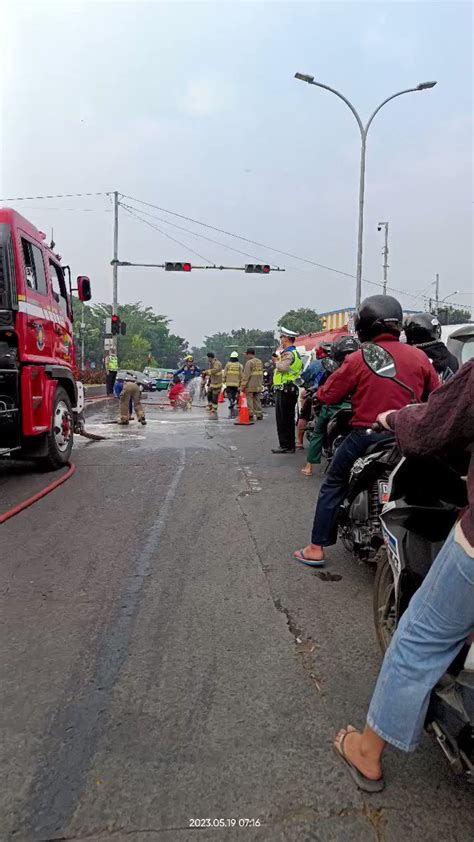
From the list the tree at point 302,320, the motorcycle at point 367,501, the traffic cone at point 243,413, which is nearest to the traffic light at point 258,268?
the traffic cone at point 243,413

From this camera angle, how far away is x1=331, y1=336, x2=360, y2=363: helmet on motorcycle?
22.2 feet

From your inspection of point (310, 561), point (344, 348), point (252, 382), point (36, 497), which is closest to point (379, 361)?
point (310, 561)

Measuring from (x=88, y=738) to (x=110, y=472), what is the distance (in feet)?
18.4

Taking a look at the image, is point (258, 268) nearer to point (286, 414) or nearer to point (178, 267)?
point (178, 267)

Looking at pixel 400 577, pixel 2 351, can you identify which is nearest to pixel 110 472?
pixel 2 351

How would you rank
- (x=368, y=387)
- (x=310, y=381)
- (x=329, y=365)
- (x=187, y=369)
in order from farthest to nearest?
1. (x=187, y=369)
2. (x=310, y=381)
3. (x=329, y=365)
4. (x=368, y=387)

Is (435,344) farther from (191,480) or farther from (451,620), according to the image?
(451,620)

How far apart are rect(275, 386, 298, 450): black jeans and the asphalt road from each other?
404 centimetres

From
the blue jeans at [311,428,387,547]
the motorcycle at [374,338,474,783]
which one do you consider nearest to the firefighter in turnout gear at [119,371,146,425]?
the blue jeans at [311,428,387,547]

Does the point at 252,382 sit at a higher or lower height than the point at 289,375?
lower

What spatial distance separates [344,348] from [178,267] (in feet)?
72.3

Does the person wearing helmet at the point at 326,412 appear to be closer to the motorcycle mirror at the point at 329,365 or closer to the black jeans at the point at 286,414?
the motorcycle mirror at the point at 329,365

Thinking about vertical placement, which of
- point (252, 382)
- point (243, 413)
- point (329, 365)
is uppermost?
point (329, 365)

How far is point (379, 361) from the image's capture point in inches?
128
